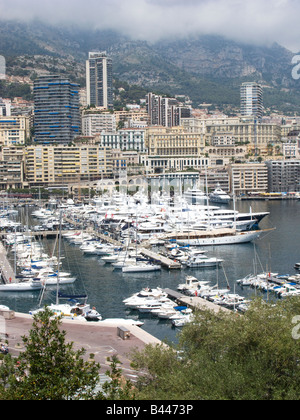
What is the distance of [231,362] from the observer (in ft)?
25.2

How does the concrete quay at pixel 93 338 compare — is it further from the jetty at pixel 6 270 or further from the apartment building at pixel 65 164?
the apartment building at pixel 65 164

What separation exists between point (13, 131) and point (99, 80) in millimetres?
20350

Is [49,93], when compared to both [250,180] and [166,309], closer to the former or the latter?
[250,180]

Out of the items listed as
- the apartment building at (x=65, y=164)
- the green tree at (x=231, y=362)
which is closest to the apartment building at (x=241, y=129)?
the apartment building at (x=65, y=164)

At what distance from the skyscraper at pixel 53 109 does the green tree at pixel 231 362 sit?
50415 mm

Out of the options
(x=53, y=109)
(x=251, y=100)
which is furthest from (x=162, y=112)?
(x=251, y=100)

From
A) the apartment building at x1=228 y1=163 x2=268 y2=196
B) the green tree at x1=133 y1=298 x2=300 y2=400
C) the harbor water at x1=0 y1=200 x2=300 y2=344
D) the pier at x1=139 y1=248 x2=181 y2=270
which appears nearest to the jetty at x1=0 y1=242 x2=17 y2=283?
the harbor water at x1=0 y1=200 x2=300 y2=344

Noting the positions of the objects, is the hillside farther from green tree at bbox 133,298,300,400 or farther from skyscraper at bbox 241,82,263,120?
green tree at bbox 133,298,300,400

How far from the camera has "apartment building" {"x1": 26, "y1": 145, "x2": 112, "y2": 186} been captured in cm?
5053

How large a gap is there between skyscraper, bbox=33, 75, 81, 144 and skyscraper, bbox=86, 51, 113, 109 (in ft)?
53.9

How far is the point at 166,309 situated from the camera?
582 inches

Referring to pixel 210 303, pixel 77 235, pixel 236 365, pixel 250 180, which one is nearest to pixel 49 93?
pixel 250 180

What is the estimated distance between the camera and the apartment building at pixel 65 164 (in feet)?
166

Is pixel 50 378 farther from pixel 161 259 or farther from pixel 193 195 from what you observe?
pixel 193 195
